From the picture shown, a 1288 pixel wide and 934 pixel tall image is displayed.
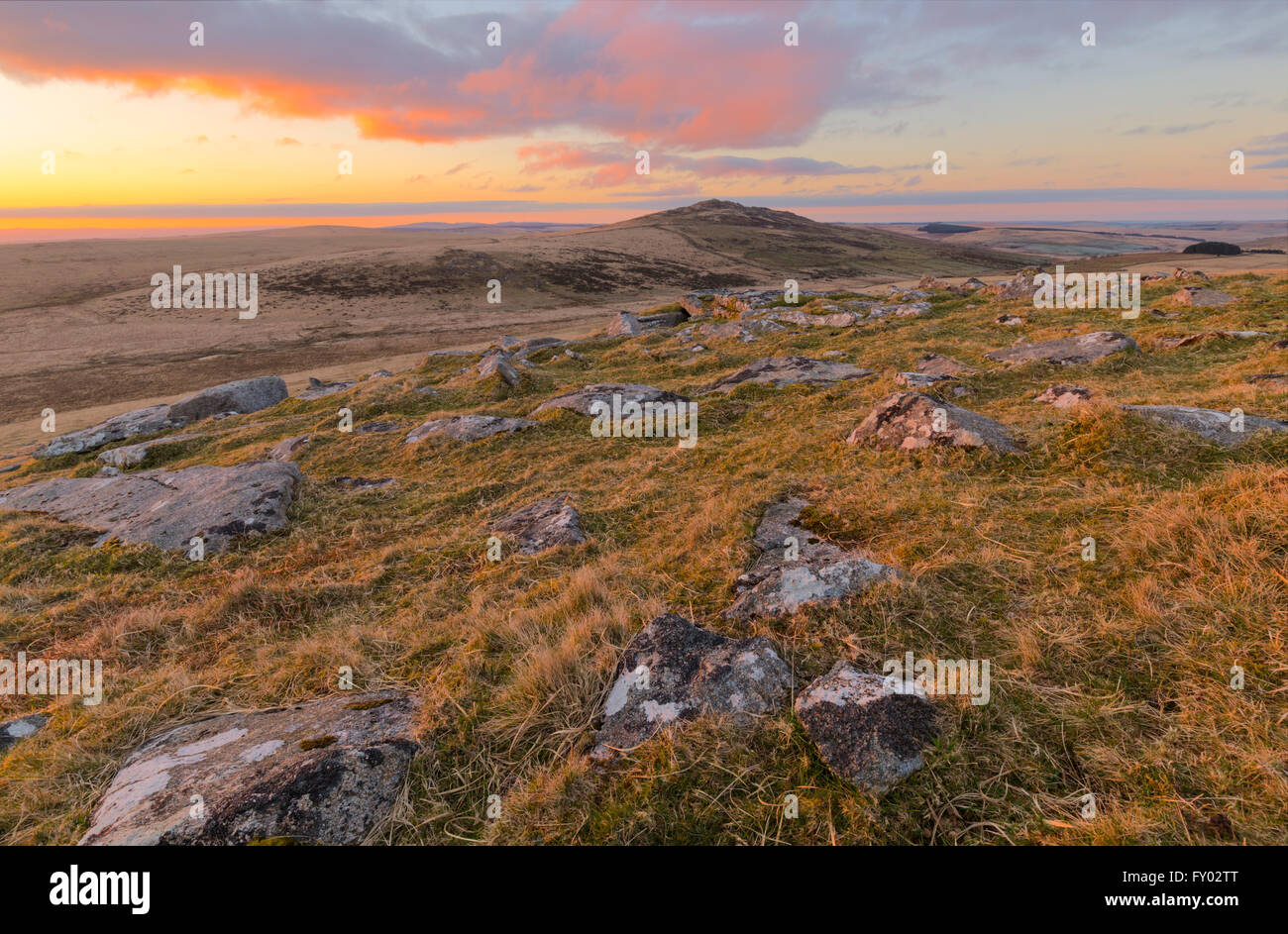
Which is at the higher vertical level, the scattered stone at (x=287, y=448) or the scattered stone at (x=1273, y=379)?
the scattered stone at (x=1273, y=379)

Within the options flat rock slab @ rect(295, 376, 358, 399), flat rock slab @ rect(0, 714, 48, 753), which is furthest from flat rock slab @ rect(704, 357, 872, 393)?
flat rock slab @ rect(295, 376, 358, 399)

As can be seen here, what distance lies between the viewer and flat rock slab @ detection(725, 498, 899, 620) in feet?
15.7

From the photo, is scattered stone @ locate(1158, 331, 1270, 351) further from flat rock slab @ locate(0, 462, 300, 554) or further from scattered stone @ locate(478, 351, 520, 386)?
flat rock slab @ locate(0, 462, 300, 554)

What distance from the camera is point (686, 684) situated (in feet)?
13.2

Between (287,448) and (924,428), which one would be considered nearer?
(924,428)

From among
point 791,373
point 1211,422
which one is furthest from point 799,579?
point 791,373

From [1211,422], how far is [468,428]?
42.7ft

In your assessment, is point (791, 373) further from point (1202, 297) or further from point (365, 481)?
point (1202, 297)

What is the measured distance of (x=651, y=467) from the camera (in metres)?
10.4

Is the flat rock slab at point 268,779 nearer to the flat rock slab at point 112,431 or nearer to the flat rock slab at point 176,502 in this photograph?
the flat rock slab at point 176,502

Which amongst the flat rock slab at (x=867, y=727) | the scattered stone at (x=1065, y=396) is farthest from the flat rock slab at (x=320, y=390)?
the flat rock slab at (x=867, y=727)

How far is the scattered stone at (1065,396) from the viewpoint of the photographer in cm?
923

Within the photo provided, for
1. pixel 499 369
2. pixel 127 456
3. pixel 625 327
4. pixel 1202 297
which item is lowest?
pixel 127 456

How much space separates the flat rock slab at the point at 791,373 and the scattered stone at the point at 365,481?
8.23 meters
